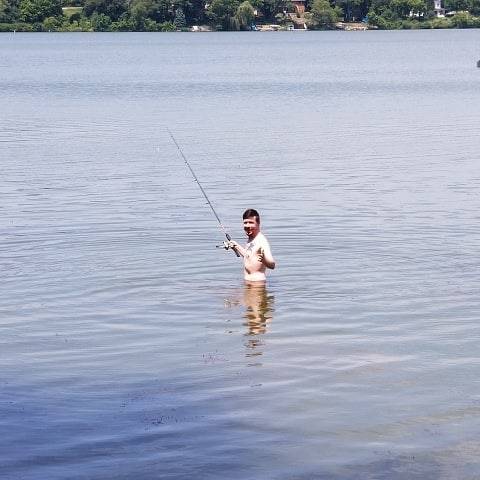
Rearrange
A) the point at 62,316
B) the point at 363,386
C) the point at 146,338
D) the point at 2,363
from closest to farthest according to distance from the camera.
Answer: the point at 363,386, the point at 2,363, the point at 146,338, the point at 62,316

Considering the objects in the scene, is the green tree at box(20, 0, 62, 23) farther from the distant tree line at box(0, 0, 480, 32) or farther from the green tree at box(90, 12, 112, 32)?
the green tree at box(90, 12, 112, 32)

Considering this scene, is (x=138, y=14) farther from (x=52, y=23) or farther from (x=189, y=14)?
(x=52, y=23)

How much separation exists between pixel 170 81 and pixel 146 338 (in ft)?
177

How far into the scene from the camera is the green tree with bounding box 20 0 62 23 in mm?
179125

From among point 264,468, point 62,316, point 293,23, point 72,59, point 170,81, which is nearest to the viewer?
point 264,468

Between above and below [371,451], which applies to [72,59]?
below

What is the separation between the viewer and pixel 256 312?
14.1 meters

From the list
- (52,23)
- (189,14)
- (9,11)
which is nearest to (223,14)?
(189,14)

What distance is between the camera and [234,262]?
17.1 meters

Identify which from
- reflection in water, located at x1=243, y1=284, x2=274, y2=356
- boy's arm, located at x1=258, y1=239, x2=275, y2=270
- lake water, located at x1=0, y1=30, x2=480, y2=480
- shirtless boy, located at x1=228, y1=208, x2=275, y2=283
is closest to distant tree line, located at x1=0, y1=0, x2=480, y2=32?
lake water, located at x1=0, y1=30, x2=480, y2=480

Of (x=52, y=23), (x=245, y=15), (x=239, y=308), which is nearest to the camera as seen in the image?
(x=239, y=308)

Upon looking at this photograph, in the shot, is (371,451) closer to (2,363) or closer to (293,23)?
(2,363)

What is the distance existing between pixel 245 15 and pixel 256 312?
6787 inches

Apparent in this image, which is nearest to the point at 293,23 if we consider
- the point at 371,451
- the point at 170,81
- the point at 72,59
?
the point at 72,59
